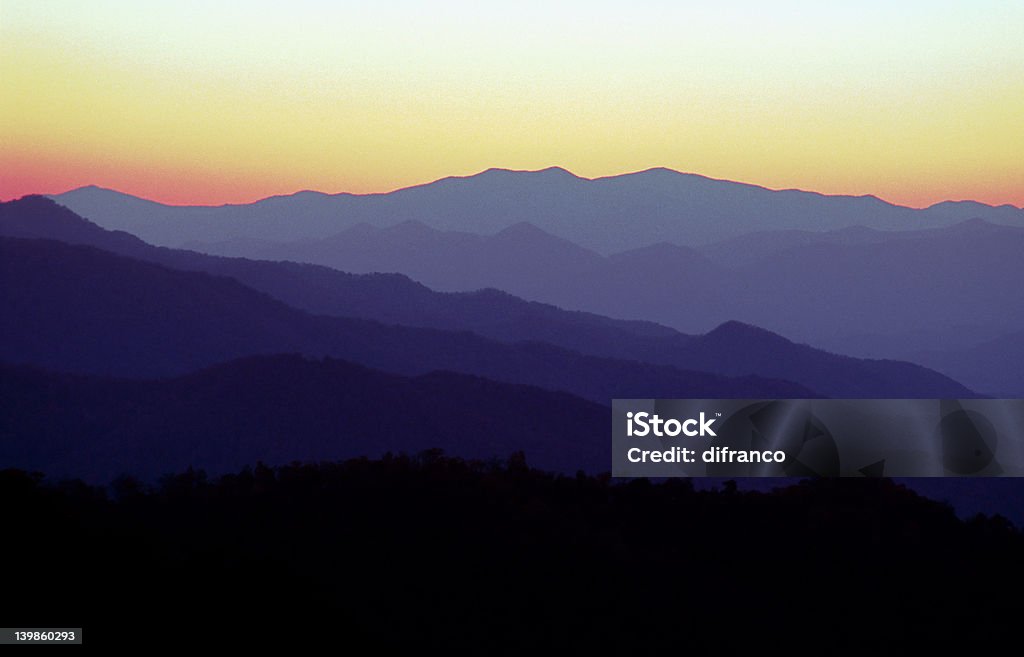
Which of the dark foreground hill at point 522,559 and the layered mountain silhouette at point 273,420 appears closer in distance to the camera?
the dark foreground hill at point 522,559

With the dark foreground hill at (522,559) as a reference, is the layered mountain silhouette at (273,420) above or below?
above

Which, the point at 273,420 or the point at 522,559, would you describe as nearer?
the point at 522,559

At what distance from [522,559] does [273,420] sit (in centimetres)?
10278

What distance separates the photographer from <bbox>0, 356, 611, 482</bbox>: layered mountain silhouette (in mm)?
141500

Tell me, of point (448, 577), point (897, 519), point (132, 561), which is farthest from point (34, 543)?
point (897, 519)

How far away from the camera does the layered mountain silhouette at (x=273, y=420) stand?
14150 cm

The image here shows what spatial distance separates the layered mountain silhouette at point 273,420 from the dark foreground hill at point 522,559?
8230 centimetres

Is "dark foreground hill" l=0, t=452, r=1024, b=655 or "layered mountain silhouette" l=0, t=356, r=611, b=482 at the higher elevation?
"layered mountain silhouette" l=0, t=356, r=611, b=482

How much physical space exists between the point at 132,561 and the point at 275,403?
123 metres

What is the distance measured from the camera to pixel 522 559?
163 ft

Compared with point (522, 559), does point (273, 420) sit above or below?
above

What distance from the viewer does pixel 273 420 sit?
14725 cm

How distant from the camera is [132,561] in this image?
103 feet

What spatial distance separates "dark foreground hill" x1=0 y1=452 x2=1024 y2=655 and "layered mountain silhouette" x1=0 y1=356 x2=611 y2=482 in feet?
270
